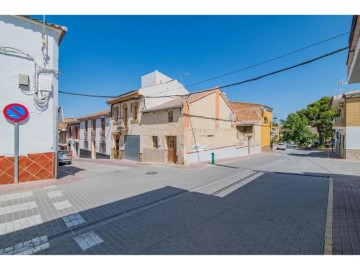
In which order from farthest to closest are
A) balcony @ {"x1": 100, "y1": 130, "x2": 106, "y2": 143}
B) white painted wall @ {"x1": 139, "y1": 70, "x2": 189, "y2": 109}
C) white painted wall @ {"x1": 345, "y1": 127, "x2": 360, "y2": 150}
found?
balcony @ {"x1": 100, "y1": 130, "x2": 106, "y2": 143} → white painted wall @ {"x1": 345, "y1": 127, "x2": 360, "y2": 150} → white painted wall @ {"x1": 139, "y1": 70, "x2": 189, "y2": 109}

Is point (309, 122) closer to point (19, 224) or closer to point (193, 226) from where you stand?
point (193, 226)

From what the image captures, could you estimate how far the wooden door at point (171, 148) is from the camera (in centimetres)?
1565

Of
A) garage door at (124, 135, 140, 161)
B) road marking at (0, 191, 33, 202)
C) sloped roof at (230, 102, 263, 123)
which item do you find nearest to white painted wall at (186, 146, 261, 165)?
garage door at (124, 135, 140, 161)

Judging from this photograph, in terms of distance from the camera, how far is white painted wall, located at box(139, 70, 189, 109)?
58.3ft

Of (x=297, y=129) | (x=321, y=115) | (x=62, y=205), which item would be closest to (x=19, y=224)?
(x=62, y=205)

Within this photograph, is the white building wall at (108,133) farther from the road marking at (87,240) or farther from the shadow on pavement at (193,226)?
the road marking at (87,240)

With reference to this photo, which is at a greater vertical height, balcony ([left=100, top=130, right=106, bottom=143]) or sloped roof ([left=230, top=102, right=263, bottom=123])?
sloped roof ([left=230, top=102, right=263, bottom=123])

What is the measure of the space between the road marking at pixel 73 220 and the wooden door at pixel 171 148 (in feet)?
35.6

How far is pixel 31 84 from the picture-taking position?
8133 millimetres

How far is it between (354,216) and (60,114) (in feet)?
38.9

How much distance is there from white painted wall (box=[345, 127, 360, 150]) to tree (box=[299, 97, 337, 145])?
63.7 feet

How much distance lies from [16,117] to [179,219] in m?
7.86

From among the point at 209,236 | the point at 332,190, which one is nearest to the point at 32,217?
the point at 209,236

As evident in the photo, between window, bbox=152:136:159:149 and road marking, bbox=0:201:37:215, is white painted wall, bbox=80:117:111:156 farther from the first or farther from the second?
road marking, bbox=0:201:37:215
